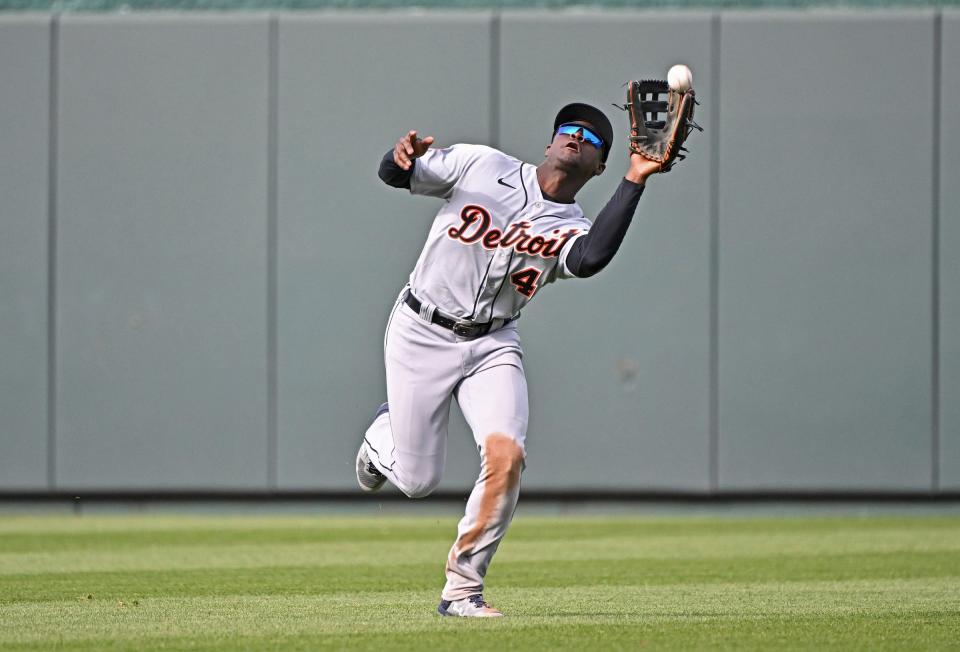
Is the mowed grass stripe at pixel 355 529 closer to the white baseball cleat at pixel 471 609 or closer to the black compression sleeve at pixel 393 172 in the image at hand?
the white baseball cleat at pixel 471 609

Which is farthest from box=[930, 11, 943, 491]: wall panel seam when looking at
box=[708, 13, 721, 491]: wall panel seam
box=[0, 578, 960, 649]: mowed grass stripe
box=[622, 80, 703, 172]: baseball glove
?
box=[622, 80, 703, 172]: baseball glove

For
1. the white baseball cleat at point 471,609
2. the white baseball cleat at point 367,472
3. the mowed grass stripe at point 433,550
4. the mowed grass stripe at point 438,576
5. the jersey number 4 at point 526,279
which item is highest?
the jersey number 4 at point 526,279

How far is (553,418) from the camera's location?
12875 millimetres

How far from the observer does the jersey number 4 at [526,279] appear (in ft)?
20.6

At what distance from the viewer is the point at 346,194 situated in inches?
513

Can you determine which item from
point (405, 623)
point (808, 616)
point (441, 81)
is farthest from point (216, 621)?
point (441, 81)

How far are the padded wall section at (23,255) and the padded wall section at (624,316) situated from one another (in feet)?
12.9

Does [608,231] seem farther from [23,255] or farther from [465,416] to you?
[23,255]

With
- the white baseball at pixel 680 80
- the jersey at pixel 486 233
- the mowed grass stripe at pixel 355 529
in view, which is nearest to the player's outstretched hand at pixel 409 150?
the jersey at pixel 486 233

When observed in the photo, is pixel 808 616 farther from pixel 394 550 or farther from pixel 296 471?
pixel 296 471

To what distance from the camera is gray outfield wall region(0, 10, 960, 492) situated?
42.0ft

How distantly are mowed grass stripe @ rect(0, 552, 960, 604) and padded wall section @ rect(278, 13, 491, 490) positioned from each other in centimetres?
393

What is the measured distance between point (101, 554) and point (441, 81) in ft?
17.4

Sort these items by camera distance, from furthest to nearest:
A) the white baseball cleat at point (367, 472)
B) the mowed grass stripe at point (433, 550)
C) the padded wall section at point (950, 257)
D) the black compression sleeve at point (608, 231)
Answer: the padded wall section at point (950, 257), the mowed grass stripe at point (433, 550), the white baseball cleat at point (367, 472), the black compression sleeve at point (608, 231)
